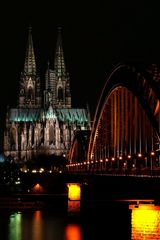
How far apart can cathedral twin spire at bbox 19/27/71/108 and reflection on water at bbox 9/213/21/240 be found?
99.8 metres

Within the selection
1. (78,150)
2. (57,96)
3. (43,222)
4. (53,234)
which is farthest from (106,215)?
(57,96)

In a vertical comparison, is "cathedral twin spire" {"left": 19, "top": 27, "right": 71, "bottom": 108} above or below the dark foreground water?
above

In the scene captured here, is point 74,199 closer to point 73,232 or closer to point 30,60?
point 73,232

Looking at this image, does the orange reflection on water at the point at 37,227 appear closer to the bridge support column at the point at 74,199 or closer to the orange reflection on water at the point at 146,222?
the bridge support column at the point at 74,199

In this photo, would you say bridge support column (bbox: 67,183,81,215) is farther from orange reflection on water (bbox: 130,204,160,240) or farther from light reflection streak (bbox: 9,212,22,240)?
orange reflection on water (bbox: 130,204,160,240)

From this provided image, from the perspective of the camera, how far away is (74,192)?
73.6 m

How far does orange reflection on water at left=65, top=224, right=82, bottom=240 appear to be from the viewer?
53.2m

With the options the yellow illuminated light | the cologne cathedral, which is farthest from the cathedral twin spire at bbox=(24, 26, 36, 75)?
the yellow illuminated light

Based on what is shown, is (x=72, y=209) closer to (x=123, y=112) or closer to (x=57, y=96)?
(x=123, y=112)

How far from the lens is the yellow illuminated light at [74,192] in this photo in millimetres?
72381

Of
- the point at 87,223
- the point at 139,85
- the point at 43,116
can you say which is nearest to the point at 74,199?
the point at 87,223

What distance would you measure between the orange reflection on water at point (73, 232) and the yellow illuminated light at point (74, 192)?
10.7m

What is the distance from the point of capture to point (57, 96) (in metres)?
173

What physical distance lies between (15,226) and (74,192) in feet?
45.8
